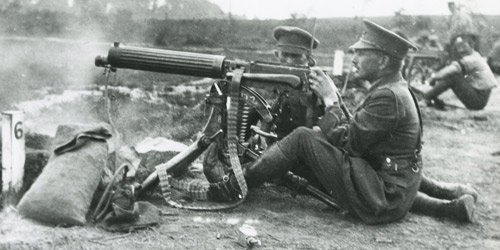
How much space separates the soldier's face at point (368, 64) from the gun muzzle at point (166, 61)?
1280mm

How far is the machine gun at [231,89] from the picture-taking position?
5012 mm

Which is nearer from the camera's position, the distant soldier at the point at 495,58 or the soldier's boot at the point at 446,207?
the soldier's boot at the point at 446,207

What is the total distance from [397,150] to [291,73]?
1.17m

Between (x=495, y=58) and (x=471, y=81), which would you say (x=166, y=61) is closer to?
(x=471, y=81)

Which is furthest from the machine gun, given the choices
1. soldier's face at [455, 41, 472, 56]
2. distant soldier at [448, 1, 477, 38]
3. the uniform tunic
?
distant soldier at [448, 1, 477, 38]

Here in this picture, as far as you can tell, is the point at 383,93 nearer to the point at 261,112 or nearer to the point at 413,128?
the point at 413,128

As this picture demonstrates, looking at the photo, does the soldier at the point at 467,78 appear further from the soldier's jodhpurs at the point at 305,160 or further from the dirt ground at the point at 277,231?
the soldier's jodhpurs at the point at 305,160

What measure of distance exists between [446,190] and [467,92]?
7.27 meters

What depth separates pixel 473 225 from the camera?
191 inches

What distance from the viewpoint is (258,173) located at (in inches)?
191

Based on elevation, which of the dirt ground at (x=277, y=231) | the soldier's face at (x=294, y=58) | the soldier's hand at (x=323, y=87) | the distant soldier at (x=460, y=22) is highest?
the distant soldier at (x=460, y=22)

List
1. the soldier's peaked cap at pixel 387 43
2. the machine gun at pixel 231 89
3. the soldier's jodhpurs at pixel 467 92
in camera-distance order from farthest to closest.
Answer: the soldier's jodhpurs at pixel 467 92 < the machine gun at pixel 231 89 < the soldier's peaked cap at pixel 387 43

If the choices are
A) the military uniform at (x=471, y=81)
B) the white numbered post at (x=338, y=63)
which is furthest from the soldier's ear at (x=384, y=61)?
the military uniform at (x=471, y=81)

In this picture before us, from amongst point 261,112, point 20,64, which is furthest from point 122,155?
point 20,64
